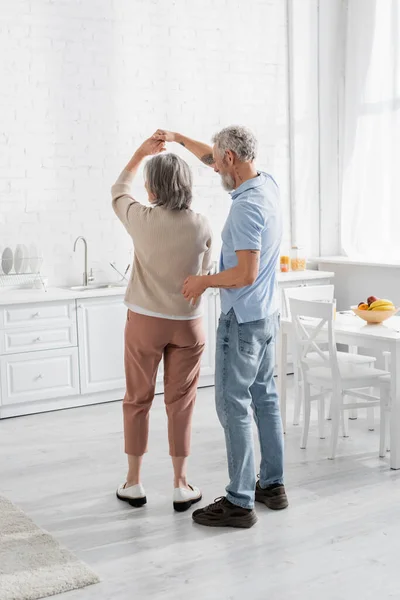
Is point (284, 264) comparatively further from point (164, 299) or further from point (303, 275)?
point (164, 299)

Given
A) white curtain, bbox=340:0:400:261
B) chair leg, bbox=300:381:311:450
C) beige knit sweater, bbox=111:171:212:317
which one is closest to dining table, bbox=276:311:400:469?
chair leg, bbox=300:381:311:450

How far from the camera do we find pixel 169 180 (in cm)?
310

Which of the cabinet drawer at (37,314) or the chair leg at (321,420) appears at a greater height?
the cabinet drawer at (37,314)

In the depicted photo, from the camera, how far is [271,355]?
327 cm

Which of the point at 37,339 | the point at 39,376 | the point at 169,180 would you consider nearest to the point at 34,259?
the point at 37,339

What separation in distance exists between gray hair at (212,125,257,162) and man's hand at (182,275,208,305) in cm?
47

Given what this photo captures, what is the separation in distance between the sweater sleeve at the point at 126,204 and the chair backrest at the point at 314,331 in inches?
→ 48.6

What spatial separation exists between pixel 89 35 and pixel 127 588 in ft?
13.2

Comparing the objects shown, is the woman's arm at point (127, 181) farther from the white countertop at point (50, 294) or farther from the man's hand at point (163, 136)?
the white countertop at point (50, 294)

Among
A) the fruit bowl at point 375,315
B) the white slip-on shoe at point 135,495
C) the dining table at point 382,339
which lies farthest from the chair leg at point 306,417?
the white slip-on shoe at point 135,495

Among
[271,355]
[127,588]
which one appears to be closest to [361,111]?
[271,355]

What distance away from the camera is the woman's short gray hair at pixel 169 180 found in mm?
3102

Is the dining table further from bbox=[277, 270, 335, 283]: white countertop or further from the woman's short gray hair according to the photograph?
bbox=[277, 270, 335, 283]: white countertop

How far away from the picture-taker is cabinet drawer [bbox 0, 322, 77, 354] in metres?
5.02
